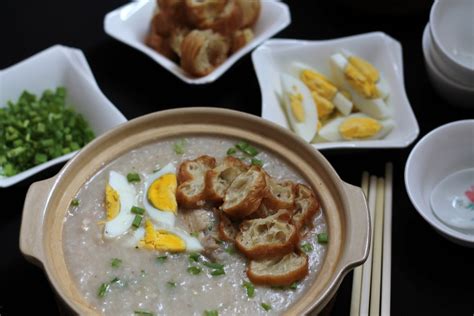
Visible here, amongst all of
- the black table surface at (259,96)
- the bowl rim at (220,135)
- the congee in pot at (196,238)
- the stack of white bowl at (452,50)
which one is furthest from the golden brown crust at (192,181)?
the stack of white bowl at (452,50)

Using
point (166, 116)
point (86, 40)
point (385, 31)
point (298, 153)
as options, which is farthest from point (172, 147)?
point (385, 31)

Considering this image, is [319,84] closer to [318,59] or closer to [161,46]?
[318,59]

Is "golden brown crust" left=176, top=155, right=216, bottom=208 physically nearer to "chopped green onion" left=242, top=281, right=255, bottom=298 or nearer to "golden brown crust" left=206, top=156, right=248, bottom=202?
"golden brown crust" left=206, top=156, right=248, bottom=202

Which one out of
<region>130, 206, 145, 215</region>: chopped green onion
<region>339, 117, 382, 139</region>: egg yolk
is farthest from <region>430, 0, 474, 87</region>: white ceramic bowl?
<region>130, 206, 145, 215</region>: chopped green onion

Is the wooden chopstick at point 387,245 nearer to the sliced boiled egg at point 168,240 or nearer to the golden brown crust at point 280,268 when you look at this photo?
the golden brown crust at point 280,268

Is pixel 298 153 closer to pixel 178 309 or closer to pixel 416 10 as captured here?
pixel 178 309

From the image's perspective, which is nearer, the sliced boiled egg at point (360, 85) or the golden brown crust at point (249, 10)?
the sliced boiled egg at point (360, 85)
